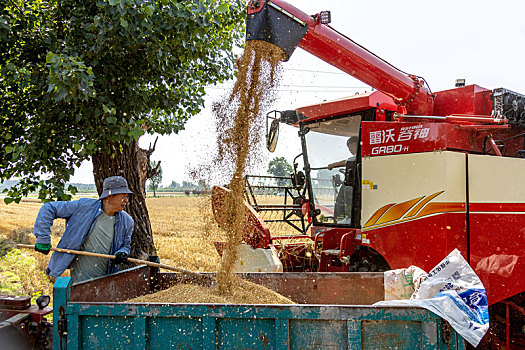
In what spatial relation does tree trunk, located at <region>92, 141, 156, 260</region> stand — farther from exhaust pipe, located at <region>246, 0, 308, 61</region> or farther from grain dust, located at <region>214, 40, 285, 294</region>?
exhaust pipe, located at <region>246, 0, 308, 61</region>

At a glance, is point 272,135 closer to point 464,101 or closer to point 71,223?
point 464,101

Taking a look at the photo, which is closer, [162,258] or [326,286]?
[326,286]

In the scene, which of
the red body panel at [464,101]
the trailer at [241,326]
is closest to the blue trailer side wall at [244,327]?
the trailer at [241,326]

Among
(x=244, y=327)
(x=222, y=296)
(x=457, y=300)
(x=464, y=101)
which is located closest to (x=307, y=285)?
(x=222, y=296)

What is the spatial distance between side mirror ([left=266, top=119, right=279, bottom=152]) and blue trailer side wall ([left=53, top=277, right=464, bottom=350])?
2.26m

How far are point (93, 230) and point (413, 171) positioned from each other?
9.22ft

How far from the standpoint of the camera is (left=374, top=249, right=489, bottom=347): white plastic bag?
82.6 inches

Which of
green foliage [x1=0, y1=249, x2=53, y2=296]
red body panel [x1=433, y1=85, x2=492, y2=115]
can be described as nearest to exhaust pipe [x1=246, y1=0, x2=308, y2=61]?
red body panel [x1=433, y1=85, x2=492, y2=115]

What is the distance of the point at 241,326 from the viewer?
7.55 feet

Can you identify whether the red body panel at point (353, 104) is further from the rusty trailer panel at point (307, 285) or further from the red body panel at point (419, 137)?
the rusty trailer panel at point (307, 285)

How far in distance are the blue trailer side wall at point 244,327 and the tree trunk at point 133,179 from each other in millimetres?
2658

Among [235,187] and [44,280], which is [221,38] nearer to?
[235,187]

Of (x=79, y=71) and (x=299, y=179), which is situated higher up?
(x=79, y=71)

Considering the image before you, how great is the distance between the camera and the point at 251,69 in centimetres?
369
